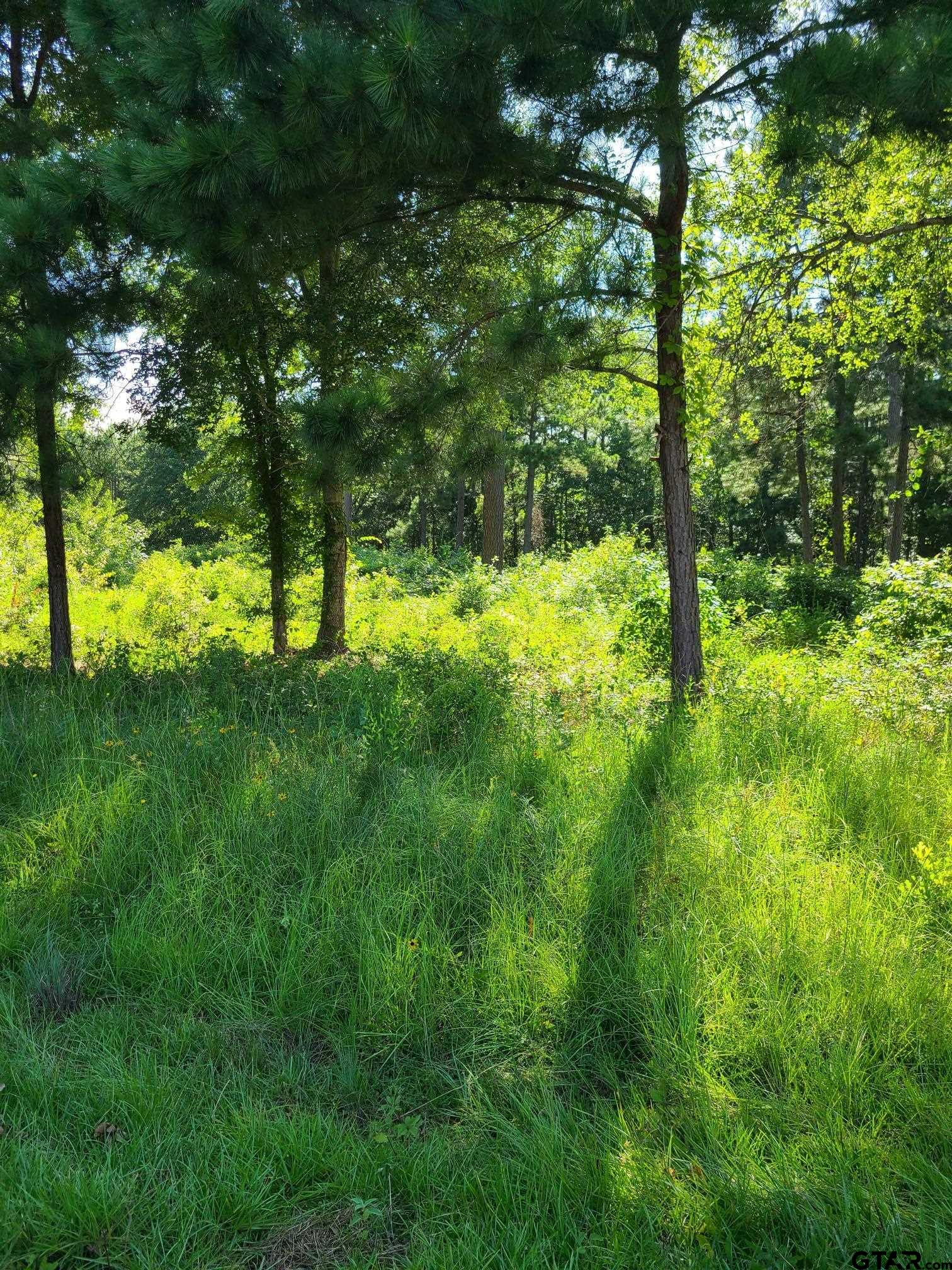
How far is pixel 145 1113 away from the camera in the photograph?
2.18 m

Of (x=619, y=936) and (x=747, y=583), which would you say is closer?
(x=619, y=936)

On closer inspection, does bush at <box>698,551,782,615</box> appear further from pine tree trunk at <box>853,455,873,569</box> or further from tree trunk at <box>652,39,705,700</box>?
pine tree trunk at <box>853,455,873,569</box>

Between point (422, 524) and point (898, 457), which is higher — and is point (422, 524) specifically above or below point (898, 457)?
above

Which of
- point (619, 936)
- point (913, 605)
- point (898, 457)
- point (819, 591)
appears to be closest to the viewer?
point (619, 936)

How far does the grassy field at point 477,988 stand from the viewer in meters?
1.89

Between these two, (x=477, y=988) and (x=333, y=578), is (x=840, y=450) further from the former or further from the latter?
(x=477, y=988)

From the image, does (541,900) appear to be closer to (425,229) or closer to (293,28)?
(293,28)

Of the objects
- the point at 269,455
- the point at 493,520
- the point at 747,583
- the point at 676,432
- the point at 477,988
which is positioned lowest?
the point at 477,988

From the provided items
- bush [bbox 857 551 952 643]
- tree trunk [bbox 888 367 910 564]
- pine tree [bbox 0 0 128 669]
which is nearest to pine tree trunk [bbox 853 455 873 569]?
tree trunk [bbox 888 367 910 564]

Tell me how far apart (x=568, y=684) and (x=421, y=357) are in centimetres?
285

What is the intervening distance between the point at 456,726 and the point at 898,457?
48.5ft

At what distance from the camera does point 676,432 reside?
5.45 meters

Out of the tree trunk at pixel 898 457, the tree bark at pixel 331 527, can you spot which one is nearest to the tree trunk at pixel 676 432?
the tree bark at pixel 331 527

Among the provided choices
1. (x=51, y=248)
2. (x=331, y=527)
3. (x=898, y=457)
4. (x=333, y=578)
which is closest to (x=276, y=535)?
(x=331, y=527)
